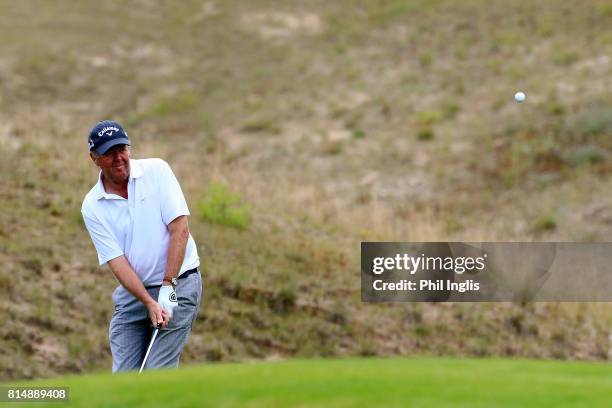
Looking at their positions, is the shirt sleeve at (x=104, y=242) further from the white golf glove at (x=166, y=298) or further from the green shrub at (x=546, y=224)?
the green shrub at (x=546, y=224)

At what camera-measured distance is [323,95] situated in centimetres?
3381

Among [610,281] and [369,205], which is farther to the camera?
[369,205]

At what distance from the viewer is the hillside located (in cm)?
1355

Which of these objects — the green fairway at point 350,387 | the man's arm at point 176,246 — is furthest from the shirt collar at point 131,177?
the green fairway at point 350,387

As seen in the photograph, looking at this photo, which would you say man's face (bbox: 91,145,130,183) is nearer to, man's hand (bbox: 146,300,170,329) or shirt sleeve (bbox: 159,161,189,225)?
shirt sleeve (bbox: 159,161,189,225)

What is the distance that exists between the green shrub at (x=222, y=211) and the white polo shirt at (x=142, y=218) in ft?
28.7

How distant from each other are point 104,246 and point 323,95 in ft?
88.9

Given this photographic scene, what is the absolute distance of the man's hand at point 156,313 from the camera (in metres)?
6.73

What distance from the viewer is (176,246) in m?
6.87

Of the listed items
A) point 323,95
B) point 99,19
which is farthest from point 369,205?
point 99,19

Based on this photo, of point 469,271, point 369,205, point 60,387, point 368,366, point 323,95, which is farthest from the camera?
point 323,95

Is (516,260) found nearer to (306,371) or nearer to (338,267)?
(338,267)

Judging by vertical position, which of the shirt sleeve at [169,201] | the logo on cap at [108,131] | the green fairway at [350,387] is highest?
the logo on cap at [108,131]

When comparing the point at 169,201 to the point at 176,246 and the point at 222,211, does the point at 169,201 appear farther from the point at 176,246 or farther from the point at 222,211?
the point at 222,211
